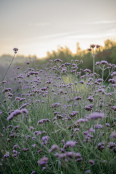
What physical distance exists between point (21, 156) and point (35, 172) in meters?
0.61

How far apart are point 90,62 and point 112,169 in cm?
853

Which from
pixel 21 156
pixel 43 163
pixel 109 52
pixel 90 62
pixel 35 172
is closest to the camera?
pixel 43 163

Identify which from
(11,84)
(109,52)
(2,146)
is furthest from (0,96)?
(109,52)

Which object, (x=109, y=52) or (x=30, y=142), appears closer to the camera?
(x=30, y=142)

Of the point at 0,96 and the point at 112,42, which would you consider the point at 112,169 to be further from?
the point at 112,42

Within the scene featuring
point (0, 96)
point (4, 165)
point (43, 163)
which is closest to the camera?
point (43, 163)

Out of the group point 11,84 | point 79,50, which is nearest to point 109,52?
point 79,50

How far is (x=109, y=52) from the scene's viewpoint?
933 cm

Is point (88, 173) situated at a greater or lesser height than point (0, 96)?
lesser

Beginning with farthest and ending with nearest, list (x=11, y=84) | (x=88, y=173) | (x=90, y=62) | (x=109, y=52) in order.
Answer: (x=90, y=62), (x=109, y=52), (x=11, y=84), (x=88, y=173)

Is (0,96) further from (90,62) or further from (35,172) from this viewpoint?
(90,62)

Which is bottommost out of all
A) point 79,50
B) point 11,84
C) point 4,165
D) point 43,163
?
point 4,165

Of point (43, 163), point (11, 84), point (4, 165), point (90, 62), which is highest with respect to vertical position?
point (90, 62)

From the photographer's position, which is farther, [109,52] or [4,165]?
[109,52]
